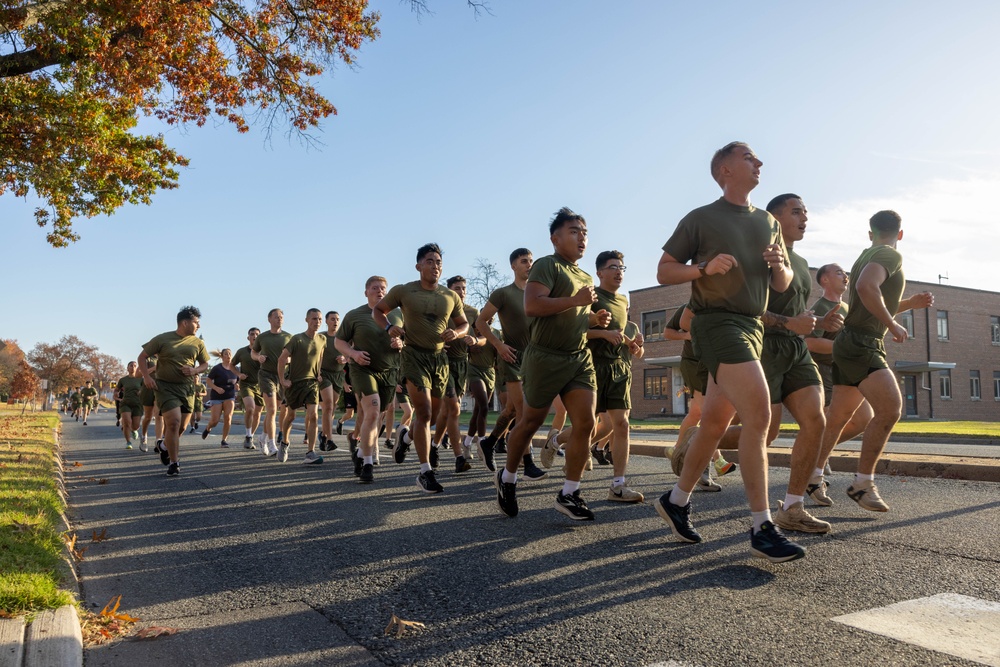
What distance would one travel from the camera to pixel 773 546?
12.3 ft

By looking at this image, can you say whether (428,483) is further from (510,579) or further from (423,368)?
(510,579)

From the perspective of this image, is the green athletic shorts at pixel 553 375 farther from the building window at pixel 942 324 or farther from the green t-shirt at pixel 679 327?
the building window at pixel 942 324

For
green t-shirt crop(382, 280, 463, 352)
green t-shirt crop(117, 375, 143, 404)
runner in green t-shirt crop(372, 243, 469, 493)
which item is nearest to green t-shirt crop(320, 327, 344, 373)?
green t-shirt crop(117, 375, 143, 404)

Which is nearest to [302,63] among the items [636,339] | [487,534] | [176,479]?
[176,479]

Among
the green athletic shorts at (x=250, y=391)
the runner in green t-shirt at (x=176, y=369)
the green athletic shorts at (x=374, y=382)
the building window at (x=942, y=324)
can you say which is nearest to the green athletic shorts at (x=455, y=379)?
the green athletic shorts at (x=374, y=382)

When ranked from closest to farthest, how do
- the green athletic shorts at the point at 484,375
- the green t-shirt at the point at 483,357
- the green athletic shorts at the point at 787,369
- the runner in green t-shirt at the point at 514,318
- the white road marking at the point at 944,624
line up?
the white road marking at the point at 944,624
the green athletic shorts at the point at 787,369
the runner in green t-shirt at the point at 514,318
the green t-shirt at the point at 483,357
the green athletic shorts at the point at 484,375

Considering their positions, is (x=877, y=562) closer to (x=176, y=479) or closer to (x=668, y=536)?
(x=668, y=536)

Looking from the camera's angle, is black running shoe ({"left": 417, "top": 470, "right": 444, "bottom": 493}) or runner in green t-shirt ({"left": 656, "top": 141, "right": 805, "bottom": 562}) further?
black running shoe ({"left": 417, "top": 470, "right": 444, "bottom": 493})

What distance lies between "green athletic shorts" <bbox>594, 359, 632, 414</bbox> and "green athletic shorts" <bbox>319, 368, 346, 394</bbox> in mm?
6913

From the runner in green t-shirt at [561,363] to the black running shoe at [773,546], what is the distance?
157 centimetres

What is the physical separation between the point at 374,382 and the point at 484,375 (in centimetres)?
255

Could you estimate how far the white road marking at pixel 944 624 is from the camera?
2.65 meters

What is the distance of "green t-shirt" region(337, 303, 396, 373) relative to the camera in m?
9.12

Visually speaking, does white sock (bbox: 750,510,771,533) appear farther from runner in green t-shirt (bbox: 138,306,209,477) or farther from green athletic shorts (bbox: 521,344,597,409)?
runner in green t-shirt (bbox: 138,306,209,477)
